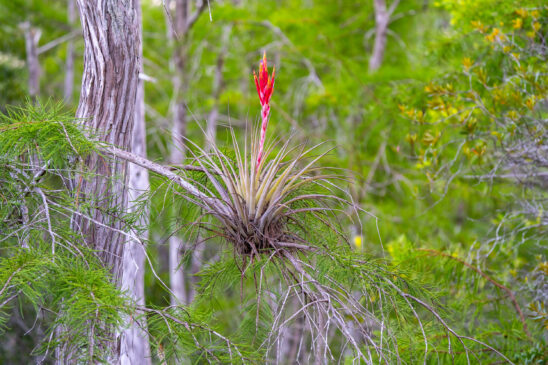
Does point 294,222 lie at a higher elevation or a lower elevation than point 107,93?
lower

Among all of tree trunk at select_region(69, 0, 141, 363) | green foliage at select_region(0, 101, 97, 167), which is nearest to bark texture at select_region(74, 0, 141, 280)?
tree trunk at select_region(69, 0, 141, 363)

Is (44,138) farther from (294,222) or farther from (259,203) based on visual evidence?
(294,222)

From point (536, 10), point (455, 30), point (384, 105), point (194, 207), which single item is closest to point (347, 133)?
point (384, 105)

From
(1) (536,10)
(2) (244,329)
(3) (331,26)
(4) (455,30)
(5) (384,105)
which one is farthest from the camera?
(3) (331,26)

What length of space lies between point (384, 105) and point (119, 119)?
3.26m

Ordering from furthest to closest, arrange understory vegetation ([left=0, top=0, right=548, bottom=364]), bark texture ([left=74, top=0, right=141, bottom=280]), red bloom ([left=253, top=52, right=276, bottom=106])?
bark texture ([left=74, top=0, right=141, bottom=280])
red bloom ([left=253, top=52, right=276, bottom=106])
understory vegetation ([left=0, top=0, right=548, bottom=364])

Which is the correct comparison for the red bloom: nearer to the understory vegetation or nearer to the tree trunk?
the understory vegetation

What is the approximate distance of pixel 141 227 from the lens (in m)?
2.22

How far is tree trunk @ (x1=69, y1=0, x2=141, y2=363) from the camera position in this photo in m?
2.23

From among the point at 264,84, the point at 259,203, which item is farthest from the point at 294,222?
the point at 264,84

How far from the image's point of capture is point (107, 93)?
2281 mm

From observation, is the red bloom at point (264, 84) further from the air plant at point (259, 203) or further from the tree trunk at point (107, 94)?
the tree trunk at point (107, 94)

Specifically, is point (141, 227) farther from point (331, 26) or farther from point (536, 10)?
point (331, 26)

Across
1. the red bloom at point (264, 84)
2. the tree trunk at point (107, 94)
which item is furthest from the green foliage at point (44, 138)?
the red bloom at point (264, 84)
